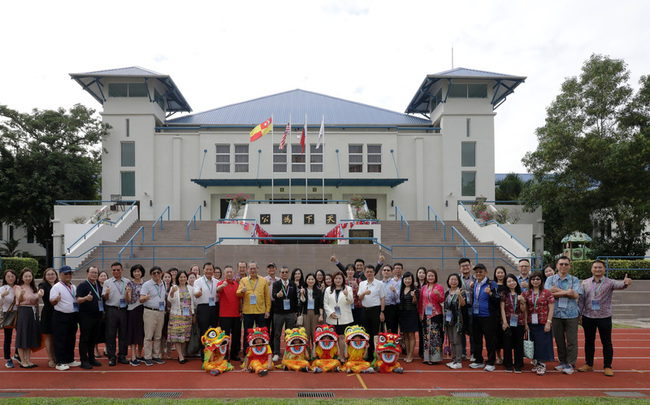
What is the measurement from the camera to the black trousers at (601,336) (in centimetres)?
852

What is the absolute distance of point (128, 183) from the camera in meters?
27.9

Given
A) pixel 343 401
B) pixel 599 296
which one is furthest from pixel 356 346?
pixel 599 296

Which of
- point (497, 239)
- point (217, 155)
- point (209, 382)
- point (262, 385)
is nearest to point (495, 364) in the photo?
point (262, 385)

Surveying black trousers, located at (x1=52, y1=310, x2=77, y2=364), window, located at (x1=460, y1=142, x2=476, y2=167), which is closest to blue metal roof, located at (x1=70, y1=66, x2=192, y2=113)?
window, located at (x1=460, y1=142, x2=476, y2=167)

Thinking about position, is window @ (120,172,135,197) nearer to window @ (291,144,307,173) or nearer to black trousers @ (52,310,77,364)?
window @ (291,144,307,173)

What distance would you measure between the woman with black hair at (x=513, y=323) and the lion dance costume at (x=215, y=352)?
15.6 ft

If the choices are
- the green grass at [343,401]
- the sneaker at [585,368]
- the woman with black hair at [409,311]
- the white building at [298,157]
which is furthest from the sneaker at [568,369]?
the white building at [298,157]

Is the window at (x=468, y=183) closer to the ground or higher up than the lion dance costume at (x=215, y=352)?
higher up

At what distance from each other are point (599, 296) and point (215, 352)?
6.64 meters

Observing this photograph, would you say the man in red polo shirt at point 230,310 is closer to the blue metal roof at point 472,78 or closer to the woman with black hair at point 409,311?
the woman with black hair at point 409,311

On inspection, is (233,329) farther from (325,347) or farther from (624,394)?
(624,394)

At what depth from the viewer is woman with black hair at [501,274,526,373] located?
28.5 ft

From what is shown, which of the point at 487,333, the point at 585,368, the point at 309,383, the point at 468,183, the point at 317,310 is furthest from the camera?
the point at 468,183

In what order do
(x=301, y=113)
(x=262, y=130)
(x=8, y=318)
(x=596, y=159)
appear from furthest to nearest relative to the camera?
(x=301, y=113) < (x=262, y=130) < (x=596, y=159) < (x=8, y=318)
